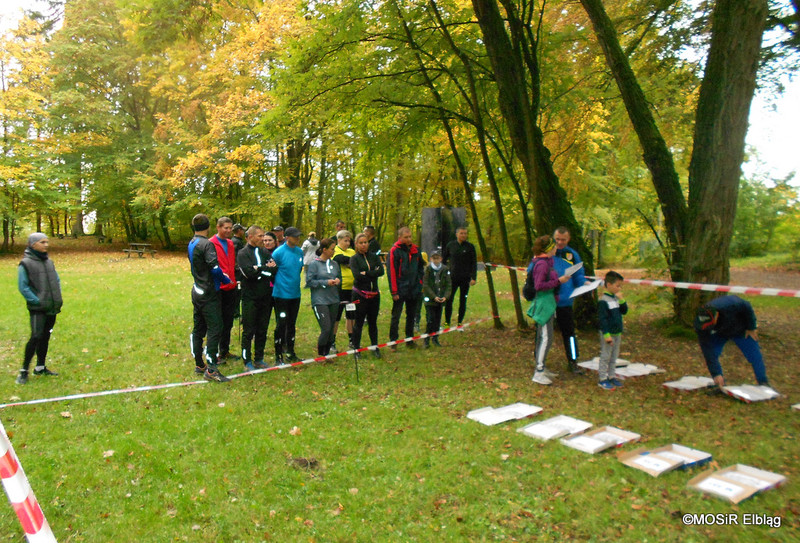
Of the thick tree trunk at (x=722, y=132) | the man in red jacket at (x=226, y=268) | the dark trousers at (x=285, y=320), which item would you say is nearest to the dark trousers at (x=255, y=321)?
the dark trousers at (x=285, y=320)

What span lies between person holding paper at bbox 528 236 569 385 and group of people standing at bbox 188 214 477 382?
2.05 metres

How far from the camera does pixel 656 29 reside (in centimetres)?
1166

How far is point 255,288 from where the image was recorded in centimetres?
754

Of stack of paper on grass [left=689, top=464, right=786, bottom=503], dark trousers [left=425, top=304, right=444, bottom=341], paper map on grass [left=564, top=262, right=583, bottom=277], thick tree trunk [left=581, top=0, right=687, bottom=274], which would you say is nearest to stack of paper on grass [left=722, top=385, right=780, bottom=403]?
stack of paper on grass [left=689, top=464, right=786, bottom=503]

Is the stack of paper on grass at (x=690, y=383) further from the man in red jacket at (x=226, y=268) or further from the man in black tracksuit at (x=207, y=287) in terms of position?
the man in red jacket at (x=226, y=268)

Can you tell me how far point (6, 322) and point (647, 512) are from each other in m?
12.1

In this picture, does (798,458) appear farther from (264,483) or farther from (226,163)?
(226,163)

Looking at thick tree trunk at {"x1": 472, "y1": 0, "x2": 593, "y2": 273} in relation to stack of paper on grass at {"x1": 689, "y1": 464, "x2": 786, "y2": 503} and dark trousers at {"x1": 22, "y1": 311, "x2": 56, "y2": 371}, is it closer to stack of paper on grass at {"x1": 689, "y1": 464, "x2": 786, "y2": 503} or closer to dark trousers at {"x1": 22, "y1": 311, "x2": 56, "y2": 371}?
stack of paper on grass at {"x1": 689, "y1": 464, "x2": 786, "y2": 503}

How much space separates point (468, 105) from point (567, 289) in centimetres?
508

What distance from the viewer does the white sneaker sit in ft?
22.7

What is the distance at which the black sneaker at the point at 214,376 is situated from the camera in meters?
7.04

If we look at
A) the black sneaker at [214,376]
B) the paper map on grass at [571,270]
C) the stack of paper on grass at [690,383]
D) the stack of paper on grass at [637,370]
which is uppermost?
the paper map on grass at [571,270]

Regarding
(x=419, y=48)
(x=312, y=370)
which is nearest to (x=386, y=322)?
(x=312, y=370)

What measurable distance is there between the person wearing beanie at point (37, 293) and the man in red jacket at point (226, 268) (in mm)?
2077
